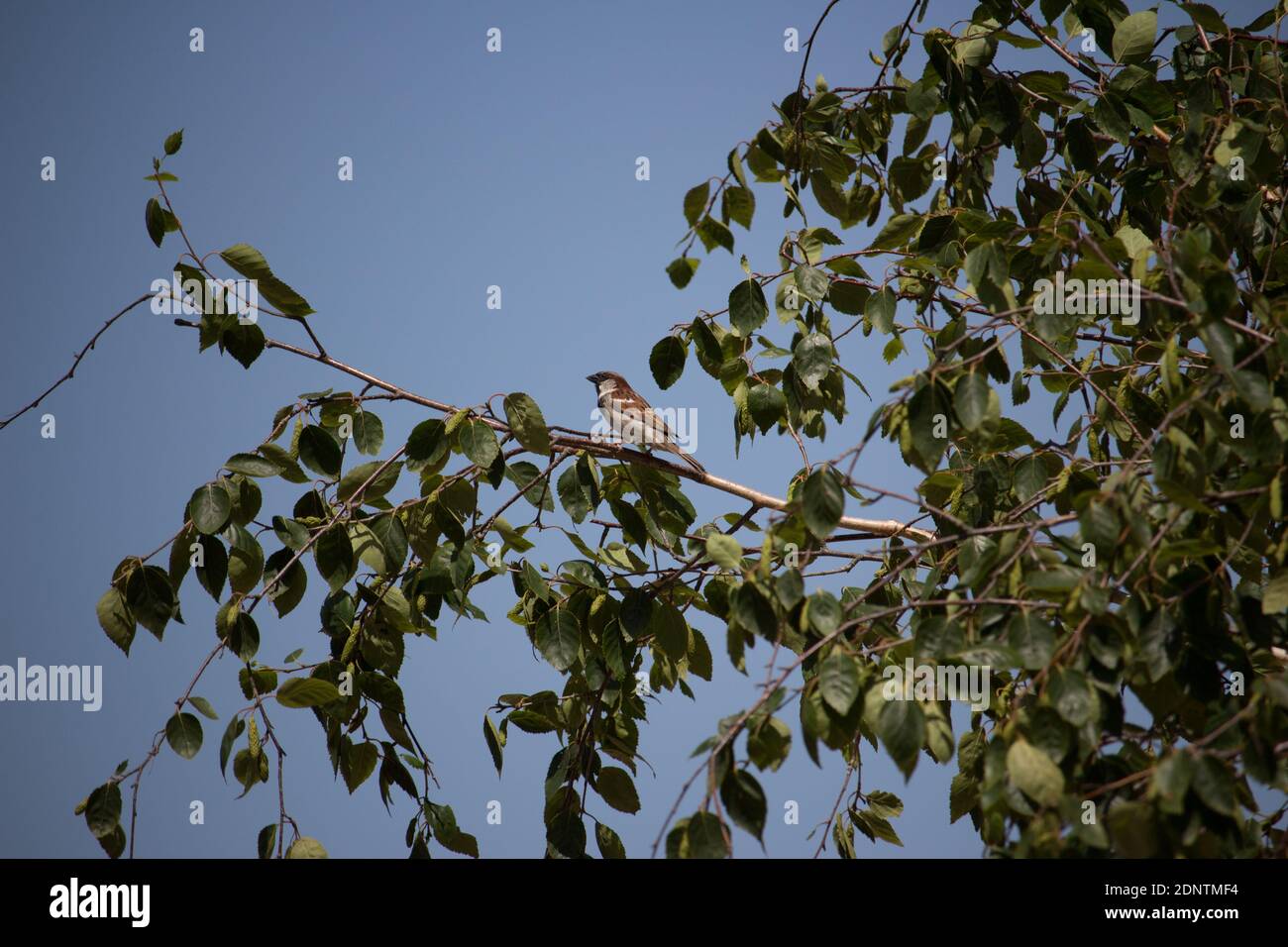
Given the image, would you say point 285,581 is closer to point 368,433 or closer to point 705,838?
point 368,433

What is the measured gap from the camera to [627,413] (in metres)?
6.46

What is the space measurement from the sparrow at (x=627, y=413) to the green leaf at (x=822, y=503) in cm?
181

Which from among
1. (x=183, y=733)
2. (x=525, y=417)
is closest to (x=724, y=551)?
(x=525, y=417)

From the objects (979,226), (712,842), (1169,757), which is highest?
(979,226)

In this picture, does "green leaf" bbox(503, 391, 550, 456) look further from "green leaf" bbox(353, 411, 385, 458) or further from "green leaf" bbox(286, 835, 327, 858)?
"green leaf" bbox(286, 835, 327, 858)

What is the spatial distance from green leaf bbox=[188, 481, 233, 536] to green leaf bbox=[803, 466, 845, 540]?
75.2 inches

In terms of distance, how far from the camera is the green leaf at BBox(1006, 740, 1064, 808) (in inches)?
94.0

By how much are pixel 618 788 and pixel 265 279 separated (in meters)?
2.24

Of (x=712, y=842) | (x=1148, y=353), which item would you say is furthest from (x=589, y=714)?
(x=1148, y=353)

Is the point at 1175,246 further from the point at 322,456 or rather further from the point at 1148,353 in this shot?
the point at 322,456

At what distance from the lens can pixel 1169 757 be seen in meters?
2.30

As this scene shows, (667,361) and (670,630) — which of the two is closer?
(670,630)

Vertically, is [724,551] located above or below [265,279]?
below

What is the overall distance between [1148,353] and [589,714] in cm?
256
